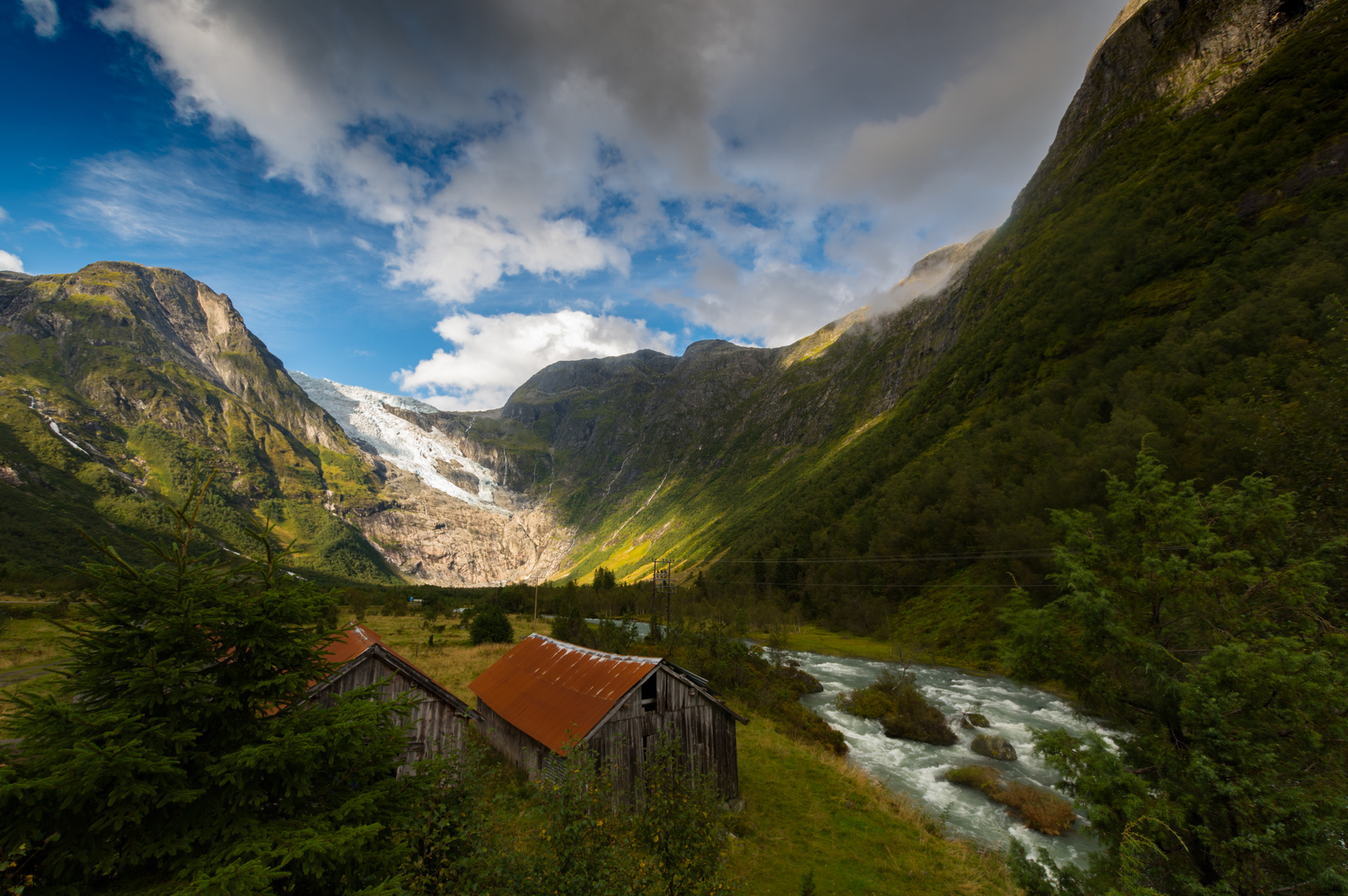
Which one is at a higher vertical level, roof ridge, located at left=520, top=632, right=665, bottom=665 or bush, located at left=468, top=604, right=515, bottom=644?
roof ridge, located at left=520, top=632, right=665, bottom=665

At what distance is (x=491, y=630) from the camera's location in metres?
59.7

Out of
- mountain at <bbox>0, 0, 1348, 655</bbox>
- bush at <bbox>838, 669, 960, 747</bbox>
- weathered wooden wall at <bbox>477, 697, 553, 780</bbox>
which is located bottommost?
bush at <bbox>838, 669, 960, 747</bbox>

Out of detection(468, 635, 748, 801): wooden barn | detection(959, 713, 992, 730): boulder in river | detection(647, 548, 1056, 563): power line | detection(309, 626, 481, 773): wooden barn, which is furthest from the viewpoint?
detection(647, 548, 1056, 563): power line

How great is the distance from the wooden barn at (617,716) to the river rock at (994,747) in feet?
60.9

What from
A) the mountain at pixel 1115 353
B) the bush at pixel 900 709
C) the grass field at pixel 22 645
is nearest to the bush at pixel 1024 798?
the bush at pixel 900 709

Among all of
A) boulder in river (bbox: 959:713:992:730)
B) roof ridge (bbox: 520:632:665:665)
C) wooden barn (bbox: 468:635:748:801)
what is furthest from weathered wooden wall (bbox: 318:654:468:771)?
boulder in river (bbox: 959:713:992:730)

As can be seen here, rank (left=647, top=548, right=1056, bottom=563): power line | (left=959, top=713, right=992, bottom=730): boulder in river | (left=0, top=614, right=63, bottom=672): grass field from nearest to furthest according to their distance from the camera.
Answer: (left=959, top=713, right=992, bottom=730): boulder in river
(left=0, top=614, right=63, bottom=672): grass field
(left=647, top=548, right=1056, bottom=563): power line

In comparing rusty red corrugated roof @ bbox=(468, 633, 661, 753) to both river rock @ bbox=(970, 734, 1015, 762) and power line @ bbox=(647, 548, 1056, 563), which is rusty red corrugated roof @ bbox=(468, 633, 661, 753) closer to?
river rock @ bbox=(970, 734, 1015, 762)

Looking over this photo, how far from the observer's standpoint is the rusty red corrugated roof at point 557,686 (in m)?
20.2

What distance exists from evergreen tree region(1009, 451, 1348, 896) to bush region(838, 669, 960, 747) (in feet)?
82.8

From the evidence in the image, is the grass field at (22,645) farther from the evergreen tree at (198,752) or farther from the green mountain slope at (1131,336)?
the green mountain slope at (1131,336)

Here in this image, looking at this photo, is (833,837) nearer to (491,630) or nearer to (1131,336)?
(491,630)

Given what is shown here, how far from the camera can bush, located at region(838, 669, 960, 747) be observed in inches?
1339

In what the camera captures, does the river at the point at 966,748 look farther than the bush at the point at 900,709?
No
